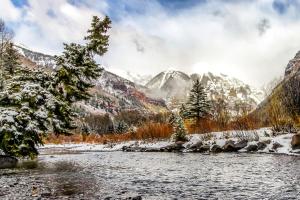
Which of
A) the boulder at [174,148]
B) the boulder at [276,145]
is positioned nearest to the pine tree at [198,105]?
the boulder at [174,148]

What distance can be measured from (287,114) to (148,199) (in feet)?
139

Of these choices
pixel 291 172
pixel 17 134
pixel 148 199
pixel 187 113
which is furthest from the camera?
pixel 187 113

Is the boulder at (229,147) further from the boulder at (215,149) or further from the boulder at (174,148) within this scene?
the boulder at (174,148)

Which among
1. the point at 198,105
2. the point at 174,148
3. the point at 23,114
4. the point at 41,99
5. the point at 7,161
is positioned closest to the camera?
the point at 23,114

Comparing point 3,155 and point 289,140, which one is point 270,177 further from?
point 289,140

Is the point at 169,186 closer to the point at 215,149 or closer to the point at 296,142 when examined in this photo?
the point at 296,142

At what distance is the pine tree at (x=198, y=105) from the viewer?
8101 centimetres

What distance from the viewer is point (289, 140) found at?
150ft

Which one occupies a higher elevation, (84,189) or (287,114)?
(287,114)

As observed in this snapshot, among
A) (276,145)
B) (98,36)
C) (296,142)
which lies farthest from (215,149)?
(98,36)

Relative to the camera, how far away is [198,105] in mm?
81125

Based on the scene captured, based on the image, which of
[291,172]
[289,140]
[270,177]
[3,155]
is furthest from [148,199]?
[289,140]

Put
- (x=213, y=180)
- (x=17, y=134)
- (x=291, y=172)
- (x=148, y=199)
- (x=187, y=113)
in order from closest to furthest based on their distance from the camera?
(x=148, y=199) < (x=213, y=180) < (x=291, y=172) < (x=17, y=134) < (x=187, y=113)

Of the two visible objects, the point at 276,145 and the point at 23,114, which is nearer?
the point at 23,114
